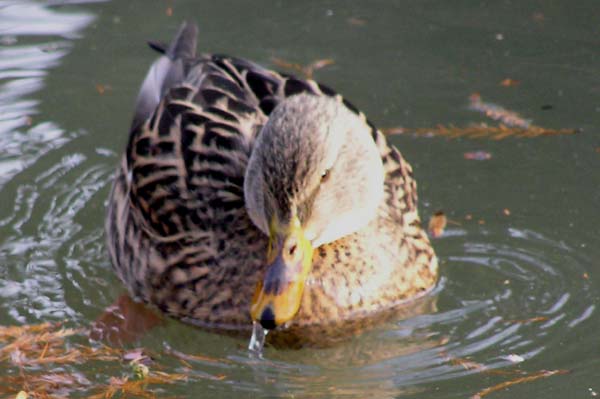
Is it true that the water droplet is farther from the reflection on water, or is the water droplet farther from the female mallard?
the reflection on water

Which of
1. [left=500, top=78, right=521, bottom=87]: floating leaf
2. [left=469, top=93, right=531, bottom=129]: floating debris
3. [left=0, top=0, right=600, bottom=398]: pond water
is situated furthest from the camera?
[left=500, top=78, right=521, bottom=87]: floating leaf

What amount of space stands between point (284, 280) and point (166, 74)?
2382mm

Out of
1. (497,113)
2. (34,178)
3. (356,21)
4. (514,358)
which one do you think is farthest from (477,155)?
(34,178)

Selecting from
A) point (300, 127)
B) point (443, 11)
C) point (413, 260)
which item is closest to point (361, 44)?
point (443, 11)

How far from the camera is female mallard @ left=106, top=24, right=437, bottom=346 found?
18.3ft

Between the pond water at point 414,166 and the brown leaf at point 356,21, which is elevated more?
the brown leaf at point 356,21

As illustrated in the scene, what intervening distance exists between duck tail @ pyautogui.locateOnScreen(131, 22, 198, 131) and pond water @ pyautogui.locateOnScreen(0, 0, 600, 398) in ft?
2.18

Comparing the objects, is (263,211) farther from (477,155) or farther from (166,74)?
(477,155)

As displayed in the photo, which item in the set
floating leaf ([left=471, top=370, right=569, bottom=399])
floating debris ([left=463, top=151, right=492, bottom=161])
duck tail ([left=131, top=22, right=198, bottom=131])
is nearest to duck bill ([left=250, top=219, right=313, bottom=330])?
floating leaf ([left=471, top=370, right=569, bottom=399])

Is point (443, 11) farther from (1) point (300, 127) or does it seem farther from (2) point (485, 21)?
(1) point (300, 127)

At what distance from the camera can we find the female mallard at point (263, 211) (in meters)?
5.59

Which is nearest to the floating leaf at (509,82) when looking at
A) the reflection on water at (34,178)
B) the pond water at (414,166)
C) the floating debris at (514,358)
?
the pond water at (414,166)

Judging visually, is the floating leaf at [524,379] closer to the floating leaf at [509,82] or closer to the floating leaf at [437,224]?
the floating leaf at [437,224]

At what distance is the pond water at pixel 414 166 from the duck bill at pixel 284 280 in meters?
0.41
